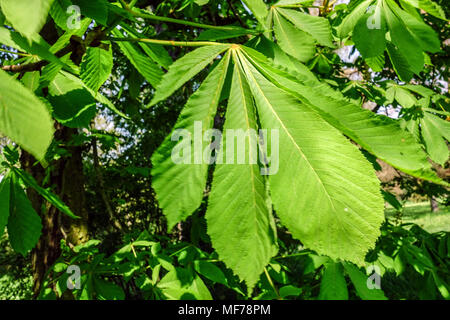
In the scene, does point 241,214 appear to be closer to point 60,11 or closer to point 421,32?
point 60,11

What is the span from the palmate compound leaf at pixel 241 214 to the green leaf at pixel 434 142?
1.00 meters

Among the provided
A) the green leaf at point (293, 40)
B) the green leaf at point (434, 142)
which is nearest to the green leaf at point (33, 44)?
the green leaf at point (293, 40)

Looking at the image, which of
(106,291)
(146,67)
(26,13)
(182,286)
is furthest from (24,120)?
(106,291)

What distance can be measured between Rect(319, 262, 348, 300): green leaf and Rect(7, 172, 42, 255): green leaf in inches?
33.7

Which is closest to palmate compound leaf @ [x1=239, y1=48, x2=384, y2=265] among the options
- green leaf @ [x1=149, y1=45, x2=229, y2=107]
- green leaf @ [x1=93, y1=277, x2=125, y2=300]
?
green leaf @ [x1=149, y1=45, x2=229, y2=107]

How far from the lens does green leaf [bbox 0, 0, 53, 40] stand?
26 centimetres

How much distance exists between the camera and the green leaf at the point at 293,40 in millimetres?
875

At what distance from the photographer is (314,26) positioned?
0.86 meters

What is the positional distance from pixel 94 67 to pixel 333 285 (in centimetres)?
95

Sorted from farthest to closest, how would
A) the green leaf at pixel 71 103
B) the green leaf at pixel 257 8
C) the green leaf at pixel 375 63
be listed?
the green leaf at pixel 375 63 < the green leaf at pixel 71 103 < the green leaf at pixel 257 8

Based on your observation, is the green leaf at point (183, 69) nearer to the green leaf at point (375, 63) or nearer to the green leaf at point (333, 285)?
the green leaf at point (375, 63)

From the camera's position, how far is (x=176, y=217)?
1.15 feet
